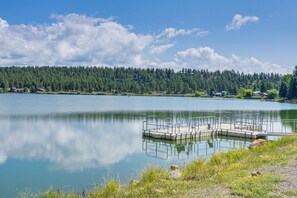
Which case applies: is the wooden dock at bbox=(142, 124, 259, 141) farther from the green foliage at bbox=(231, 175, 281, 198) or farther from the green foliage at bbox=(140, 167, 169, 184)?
the green foliage at bbox=(231, 175, 281, 198)

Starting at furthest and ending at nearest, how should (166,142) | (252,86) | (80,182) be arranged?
(252,86) < (166,142) < (80,182)

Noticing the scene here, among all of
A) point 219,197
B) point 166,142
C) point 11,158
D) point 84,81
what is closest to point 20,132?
point 11,158

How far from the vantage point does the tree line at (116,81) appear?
458 ft

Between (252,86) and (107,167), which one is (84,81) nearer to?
(252,86)

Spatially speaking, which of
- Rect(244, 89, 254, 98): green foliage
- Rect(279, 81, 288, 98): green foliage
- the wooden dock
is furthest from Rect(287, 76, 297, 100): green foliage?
the wooden dock

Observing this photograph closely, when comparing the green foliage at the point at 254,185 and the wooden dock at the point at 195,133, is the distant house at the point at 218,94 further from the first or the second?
the green foliage at the point at 254,185

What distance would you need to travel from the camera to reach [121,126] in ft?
114

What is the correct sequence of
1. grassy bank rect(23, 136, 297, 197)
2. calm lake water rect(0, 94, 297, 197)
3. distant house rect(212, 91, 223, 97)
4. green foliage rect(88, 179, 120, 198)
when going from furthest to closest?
distant house rect(212, 91, 223, 97)
calm lake water rect(0, 94, 297, 197)
green foliage rect(88, 179, 120, 198)
grassy bank rect(23, 136, 297, 197)

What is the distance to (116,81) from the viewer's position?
543ft

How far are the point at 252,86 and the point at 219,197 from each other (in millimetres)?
185104

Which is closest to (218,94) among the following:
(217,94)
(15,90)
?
(217,94)

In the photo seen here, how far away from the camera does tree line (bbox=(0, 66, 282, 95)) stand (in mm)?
139625

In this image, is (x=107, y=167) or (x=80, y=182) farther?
(x=107, y=167)

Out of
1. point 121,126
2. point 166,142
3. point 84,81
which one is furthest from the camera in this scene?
point 84,81
